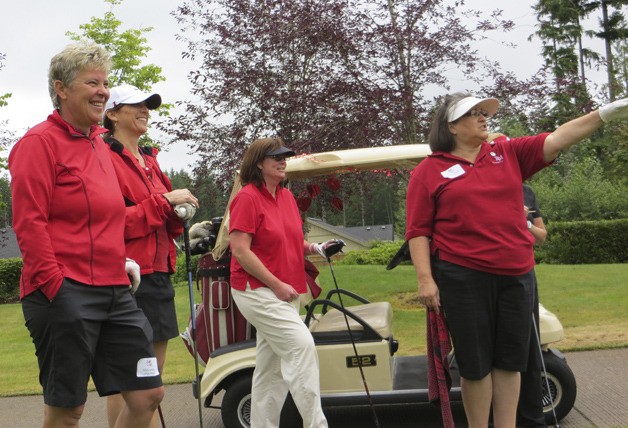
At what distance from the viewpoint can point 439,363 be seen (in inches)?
167

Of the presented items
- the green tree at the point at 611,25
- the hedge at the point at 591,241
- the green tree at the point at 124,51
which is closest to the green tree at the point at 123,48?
the green tree at the point at 124,51

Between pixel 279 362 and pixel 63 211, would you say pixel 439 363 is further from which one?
pixel 63 211

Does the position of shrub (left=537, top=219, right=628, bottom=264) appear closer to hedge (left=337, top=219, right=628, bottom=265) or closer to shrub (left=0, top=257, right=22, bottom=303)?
hedge (left=337, top=219, right=628, bottom=265)

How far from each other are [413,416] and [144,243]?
263cm

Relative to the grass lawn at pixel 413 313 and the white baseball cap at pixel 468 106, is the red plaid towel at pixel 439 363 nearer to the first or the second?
the white baseball cap at pixel 468 106

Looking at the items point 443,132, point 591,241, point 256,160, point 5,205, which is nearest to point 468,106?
point 443,132

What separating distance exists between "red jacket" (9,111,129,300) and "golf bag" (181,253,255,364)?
6.40 ft

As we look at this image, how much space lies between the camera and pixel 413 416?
5836mm

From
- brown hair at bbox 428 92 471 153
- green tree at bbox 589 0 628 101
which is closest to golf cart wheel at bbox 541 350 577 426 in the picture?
brown hair at bbox 428 92 471 153

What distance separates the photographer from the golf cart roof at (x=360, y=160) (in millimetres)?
5523

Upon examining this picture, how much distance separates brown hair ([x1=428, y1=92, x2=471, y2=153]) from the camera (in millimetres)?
4223

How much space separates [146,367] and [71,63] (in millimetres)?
1324

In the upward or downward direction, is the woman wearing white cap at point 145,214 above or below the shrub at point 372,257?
above

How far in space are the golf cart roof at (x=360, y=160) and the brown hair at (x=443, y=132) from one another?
1.15 metres
